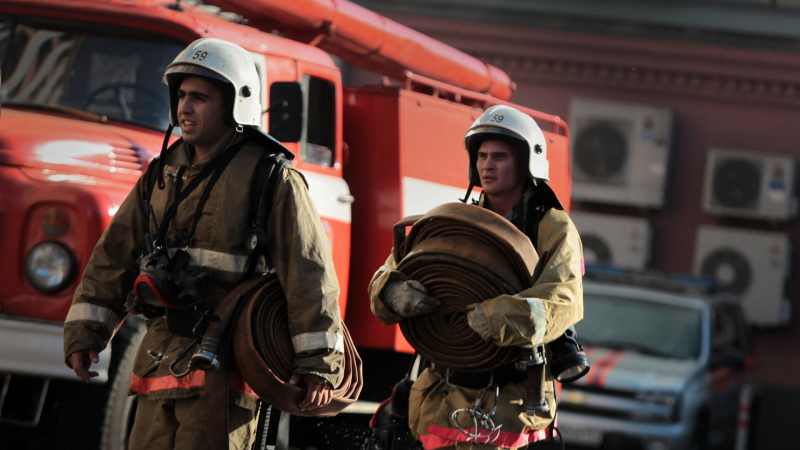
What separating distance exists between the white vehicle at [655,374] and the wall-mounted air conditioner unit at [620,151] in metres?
4.68

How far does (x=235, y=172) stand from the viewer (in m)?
4.14

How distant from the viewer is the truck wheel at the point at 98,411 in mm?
5676

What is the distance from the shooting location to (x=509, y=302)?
4.14 metres

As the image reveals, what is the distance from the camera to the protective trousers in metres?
3.91

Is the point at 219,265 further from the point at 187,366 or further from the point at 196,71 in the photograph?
the point at 196,71

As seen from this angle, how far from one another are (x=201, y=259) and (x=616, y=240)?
43.1 feet

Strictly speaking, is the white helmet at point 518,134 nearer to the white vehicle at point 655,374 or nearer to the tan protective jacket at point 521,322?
→ the tan protective jacket at point 521,322

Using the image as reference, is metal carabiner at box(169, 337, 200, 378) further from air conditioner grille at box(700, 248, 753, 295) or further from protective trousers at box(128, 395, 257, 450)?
air conditioner grille at box(700, 248, 753, 295)

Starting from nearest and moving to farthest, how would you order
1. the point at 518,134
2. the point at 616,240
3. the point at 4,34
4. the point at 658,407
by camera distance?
1. the point at 518,134
2. the point at 4,34
3. the point at 658,407
4. the point at 616,240

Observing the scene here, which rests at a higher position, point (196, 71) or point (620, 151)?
point (620, 151)

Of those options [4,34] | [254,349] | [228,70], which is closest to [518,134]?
[228,70]

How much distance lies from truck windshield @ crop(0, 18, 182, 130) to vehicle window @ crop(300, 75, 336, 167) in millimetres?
1011

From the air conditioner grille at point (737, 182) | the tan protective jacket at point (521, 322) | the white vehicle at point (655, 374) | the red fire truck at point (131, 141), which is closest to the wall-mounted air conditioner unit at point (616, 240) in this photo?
the air conditioner grille at point (737, 182)

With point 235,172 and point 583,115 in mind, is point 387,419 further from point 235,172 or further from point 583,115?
point 583,115
